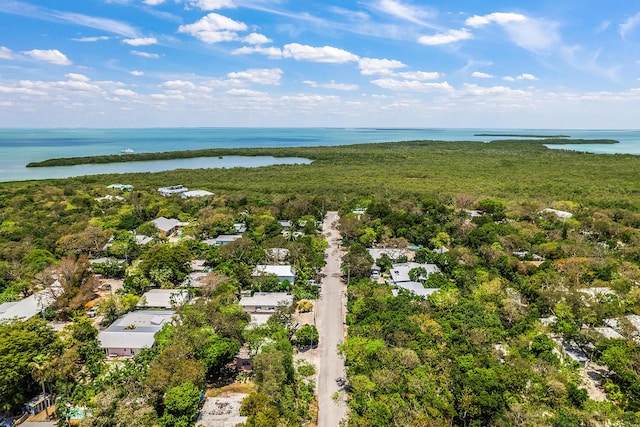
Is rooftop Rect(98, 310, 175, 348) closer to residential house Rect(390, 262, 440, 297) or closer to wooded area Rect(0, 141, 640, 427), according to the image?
wooded area Rect(0, 141, 640, 427)

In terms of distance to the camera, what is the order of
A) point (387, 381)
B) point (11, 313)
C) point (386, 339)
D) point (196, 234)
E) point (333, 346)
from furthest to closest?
point (196, 234) → point (11, 313) → point (333, 346) → point (386, 339) → point (387, 381)

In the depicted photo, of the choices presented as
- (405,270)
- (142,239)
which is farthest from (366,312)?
(142,239)

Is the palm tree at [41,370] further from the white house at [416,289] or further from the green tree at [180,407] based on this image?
the white house at [416,289]

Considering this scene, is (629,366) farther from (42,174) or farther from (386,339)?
(42,174)

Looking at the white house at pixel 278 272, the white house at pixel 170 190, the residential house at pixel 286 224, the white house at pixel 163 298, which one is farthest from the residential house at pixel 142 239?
the white house at pixel 170 190

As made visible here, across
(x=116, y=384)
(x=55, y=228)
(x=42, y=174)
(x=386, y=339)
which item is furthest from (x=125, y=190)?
(x=386, y=339)

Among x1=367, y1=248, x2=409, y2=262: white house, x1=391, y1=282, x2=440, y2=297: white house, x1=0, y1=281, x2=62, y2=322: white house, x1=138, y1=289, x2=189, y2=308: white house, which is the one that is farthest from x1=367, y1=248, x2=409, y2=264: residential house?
x1=0, y1=281, x2=62, y2=322: white house
